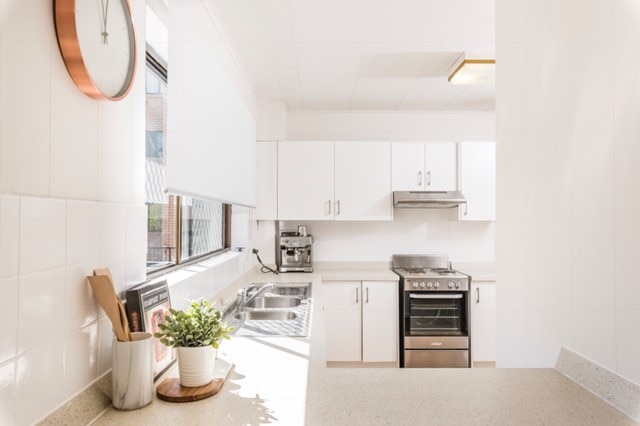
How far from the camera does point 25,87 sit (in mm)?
821

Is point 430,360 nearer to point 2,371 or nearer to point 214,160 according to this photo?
point 214,160

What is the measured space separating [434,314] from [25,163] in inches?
130

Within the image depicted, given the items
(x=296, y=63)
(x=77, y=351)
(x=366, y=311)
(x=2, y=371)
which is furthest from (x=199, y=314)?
(x=366, y=311)

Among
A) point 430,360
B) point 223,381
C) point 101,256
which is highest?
point 101,256

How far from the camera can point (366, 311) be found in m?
3.54

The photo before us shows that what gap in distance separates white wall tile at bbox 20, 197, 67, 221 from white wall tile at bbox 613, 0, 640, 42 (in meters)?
1.33

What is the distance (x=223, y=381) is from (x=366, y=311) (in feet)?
7.88

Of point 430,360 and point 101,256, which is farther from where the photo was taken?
point 430,360

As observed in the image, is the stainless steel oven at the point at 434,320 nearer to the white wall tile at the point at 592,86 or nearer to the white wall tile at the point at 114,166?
the white wall tile at the point at 592,86

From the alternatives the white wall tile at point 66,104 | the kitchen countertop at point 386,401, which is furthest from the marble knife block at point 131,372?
the white wall tile at point 66,104

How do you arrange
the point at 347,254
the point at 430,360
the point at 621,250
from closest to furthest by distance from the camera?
the point at 621,250
the point at 430,360
the point at 347,254

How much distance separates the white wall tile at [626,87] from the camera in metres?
0.91

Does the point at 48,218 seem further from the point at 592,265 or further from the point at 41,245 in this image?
the point at 592,265

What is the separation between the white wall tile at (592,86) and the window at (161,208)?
1.46 m
